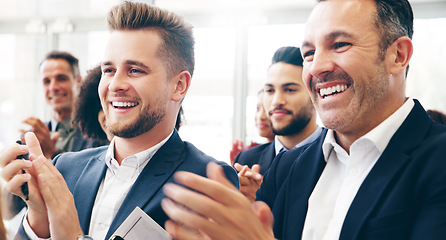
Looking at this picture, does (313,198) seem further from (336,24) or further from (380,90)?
(336,24)

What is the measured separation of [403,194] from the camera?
1001 millimetres

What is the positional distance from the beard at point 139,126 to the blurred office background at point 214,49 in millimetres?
3635

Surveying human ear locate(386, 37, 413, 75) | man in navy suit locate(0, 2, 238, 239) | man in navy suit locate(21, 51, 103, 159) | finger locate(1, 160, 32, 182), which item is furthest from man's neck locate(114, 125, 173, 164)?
man in navy suit locate(21, 51, 103, 159)

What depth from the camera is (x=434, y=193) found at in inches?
37.5

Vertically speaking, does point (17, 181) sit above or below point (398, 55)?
below

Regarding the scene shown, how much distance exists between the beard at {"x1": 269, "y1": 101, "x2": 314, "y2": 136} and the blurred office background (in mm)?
2492

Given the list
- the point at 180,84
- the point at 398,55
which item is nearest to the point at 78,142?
the point at 180,84

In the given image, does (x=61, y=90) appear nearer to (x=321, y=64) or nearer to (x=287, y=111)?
(x=287, y=111)

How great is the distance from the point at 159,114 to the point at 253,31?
3936mm

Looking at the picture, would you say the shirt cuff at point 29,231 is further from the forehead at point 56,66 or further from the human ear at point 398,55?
the forehead at point 56,66

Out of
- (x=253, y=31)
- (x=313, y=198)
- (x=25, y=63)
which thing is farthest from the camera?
(x=25, y=63)

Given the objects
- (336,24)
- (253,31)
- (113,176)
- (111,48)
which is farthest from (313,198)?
(253,31)

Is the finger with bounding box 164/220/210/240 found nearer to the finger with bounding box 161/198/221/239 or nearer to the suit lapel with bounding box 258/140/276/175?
the finger with bounding box 161/198/221/239

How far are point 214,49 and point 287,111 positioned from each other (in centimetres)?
288
